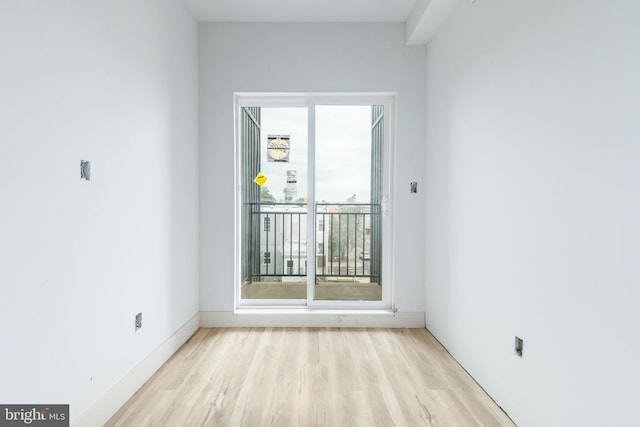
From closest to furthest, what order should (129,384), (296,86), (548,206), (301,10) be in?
(548,206) < (129,384) < (301,10) < (296,86)

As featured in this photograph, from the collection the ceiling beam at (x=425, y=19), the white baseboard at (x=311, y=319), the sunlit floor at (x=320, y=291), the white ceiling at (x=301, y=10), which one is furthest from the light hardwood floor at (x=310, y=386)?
the white ceiling at (x=301, y=10)

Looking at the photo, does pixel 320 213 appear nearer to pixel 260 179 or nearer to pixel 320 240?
pixel 320 240

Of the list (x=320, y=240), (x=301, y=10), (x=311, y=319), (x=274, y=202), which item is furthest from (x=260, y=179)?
(x=301, y=10)

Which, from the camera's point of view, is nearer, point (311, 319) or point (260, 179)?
point (311, 319)

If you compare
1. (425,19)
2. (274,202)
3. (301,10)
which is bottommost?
(274,202)

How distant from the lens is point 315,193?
3.38 meters

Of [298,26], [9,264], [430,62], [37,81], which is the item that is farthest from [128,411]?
[430,62]

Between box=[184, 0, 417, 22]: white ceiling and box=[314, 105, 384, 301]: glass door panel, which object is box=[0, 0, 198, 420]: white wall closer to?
box=[184, 0, 417, 22]: white ceiling

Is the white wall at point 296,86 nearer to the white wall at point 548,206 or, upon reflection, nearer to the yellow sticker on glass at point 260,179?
the yellow sticker on glass at point 260,179

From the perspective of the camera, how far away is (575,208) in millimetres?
1387

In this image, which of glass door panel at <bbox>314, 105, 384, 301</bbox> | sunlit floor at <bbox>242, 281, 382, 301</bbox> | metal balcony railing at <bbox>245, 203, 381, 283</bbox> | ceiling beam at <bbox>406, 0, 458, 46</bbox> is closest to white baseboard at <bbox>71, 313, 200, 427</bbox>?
sunlit floor at <bbox>242, 281, 382, 301</bbox>

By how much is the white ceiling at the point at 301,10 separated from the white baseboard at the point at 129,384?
270 cm

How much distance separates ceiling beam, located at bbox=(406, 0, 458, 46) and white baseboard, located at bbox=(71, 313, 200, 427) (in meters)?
3.14

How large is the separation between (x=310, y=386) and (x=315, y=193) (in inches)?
70.0
